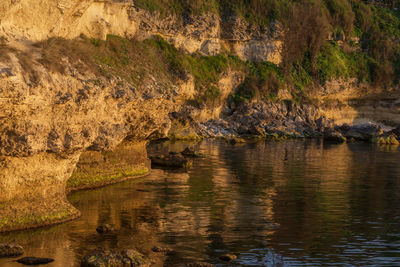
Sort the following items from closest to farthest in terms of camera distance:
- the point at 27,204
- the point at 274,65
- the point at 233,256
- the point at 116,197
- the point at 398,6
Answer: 1. the point at 233,256
2. the point at 27,204
3. the point at 116,197
4. the point at 274,65
5. the point at 398,6

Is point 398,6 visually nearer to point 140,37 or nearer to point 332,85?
point 332,85

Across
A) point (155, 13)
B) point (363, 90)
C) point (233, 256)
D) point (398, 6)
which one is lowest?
point (233, 256)

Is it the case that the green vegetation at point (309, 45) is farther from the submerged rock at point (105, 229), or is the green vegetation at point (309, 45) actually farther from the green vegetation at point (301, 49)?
the submerged rock at point (105, 229)

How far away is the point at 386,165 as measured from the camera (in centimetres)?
4447

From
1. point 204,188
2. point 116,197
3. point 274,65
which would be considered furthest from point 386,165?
point 274,65

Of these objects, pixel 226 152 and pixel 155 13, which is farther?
pixel 155 13

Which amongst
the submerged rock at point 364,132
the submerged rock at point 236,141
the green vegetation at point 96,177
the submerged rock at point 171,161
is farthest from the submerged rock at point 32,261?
the submerged rock at point 364,132

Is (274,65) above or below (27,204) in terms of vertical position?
above

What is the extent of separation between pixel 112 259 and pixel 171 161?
74.5 ft

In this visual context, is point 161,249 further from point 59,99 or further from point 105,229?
point 59,99

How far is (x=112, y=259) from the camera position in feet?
54.4

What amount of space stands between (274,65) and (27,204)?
2487 inches

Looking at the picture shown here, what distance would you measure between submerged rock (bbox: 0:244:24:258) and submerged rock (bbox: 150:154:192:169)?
21518mm

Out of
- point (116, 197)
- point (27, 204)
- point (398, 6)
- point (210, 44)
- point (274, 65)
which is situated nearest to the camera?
point (27, 204)
